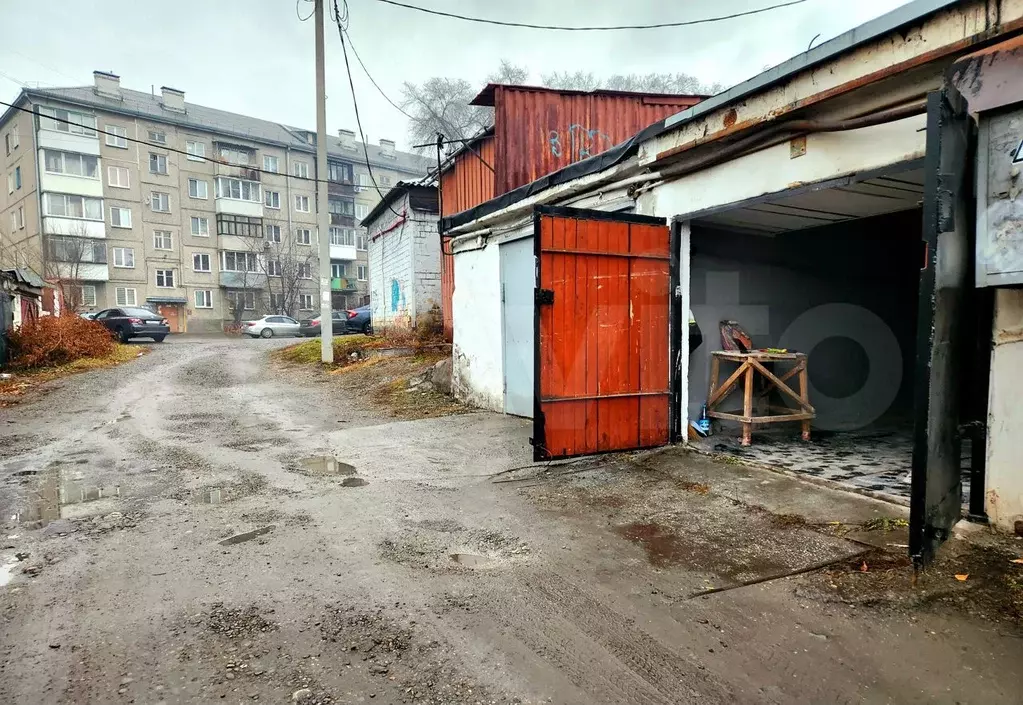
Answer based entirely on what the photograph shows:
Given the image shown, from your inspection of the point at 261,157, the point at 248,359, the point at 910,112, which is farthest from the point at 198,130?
the point at 910,112

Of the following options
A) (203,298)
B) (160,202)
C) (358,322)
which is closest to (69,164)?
(160,202)

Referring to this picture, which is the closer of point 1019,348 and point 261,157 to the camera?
point 1019,348

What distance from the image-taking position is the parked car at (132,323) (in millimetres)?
20516

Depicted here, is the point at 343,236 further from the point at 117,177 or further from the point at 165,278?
the point at 117,177

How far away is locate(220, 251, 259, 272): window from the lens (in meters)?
38.3

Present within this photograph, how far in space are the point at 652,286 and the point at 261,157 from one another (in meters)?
42.0

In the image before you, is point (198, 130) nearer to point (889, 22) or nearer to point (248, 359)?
point (248, 359)

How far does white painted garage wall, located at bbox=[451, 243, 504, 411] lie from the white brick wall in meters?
6.73

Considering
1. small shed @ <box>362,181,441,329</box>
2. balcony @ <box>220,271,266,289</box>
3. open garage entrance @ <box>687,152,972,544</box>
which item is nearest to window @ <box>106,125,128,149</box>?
balcony @ <box>220,271,266,289</box>

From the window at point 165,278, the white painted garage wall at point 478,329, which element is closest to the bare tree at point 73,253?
the window at point 165,278

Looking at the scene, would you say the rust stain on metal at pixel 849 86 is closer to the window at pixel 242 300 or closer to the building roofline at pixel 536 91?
the building roofline at pixel 536 91

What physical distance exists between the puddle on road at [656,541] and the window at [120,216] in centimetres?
4039

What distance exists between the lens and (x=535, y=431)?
4988 millimetres

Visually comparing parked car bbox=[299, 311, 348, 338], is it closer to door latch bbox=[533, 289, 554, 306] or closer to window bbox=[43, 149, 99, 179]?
window bbox=[43, 149, 99, 179]
